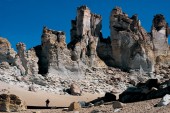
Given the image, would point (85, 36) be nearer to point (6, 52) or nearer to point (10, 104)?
point (6, 52)

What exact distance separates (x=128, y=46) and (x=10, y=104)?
115 feet

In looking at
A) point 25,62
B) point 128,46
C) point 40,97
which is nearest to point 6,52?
point 25,62

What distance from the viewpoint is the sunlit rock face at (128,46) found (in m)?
54.0

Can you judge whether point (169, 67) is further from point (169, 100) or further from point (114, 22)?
point (169, 100)

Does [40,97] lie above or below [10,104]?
above

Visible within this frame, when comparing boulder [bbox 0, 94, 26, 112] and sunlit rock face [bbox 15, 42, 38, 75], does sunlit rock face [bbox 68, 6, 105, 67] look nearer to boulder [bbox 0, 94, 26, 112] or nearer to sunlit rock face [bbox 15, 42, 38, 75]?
sunlit rock face [bbox 15, 42, 38, 75]

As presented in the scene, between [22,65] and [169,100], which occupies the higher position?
[22,65]

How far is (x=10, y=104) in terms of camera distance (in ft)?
67.5

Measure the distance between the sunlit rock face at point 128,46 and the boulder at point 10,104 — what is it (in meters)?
34.0

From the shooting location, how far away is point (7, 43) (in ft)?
153

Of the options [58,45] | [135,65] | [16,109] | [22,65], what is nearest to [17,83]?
[22,65]

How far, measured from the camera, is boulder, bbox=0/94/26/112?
800 inches

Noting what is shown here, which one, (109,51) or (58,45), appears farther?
(109,51)

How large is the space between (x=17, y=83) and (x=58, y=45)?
27.9 ft
